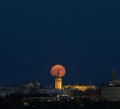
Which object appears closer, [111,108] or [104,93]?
[111,108]

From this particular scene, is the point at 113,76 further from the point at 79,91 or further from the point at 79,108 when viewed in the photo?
the point at 79,108

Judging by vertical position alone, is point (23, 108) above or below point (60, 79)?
below

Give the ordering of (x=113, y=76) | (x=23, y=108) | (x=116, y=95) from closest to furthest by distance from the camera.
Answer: (x=23, y=108)
(x=116, y=95)
(x=113, y=76)

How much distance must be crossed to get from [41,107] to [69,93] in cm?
4689

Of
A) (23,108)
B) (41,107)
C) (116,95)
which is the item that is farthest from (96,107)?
(116,95)

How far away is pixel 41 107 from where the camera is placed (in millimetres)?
49125

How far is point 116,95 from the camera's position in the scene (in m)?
87.1

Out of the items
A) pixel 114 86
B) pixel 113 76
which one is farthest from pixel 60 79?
pixel 114 86

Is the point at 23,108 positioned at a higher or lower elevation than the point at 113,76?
lower

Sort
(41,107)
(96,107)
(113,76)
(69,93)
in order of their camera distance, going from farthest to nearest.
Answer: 1. (113,76)
2. (69,93)
3. (96,107)
4. (41,107)

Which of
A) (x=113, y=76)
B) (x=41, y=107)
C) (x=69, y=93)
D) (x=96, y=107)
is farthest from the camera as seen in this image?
(x=113, y=76)

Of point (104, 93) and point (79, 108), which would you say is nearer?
point (79, 108)

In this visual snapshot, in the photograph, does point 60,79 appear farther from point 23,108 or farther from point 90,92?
point 23,108

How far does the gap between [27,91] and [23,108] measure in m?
52.1
